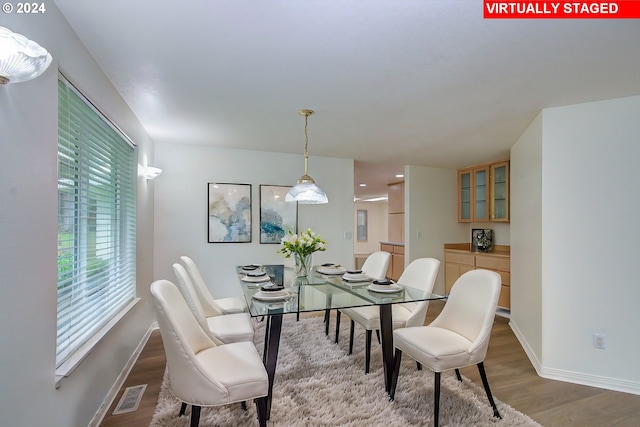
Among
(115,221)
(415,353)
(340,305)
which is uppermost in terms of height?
(115,221)

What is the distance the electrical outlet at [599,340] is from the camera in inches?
99.2

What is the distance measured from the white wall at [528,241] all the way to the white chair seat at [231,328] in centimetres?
248

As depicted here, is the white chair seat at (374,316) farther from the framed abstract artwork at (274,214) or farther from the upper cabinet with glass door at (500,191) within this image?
the upper cabinet with glass door at (500,191)

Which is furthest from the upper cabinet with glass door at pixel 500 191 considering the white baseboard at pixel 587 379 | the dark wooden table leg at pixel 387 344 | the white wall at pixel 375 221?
the white wall at pixel 375 221

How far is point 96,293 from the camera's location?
2.09 metres

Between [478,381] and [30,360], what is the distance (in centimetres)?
285

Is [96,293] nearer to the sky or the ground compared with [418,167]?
nearer to the ground

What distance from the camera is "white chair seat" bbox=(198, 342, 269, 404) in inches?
62.6

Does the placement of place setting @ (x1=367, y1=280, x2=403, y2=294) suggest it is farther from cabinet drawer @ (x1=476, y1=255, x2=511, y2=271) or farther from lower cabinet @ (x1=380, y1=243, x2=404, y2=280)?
lower cabinet @ (x1=380, y1=243, x2=404, y2=280)

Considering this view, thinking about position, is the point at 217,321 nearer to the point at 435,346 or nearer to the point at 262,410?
the point at 262,410

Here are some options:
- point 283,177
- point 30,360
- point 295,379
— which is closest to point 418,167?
point 283,177

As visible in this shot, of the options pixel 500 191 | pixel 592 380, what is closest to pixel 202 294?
pixel 592 380

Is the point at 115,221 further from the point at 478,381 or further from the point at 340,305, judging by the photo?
the point at 478,381

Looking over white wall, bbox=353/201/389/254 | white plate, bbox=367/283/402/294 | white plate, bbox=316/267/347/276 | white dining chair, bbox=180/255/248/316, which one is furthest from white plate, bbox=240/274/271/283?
white wall, bbox=353/201/389/254
